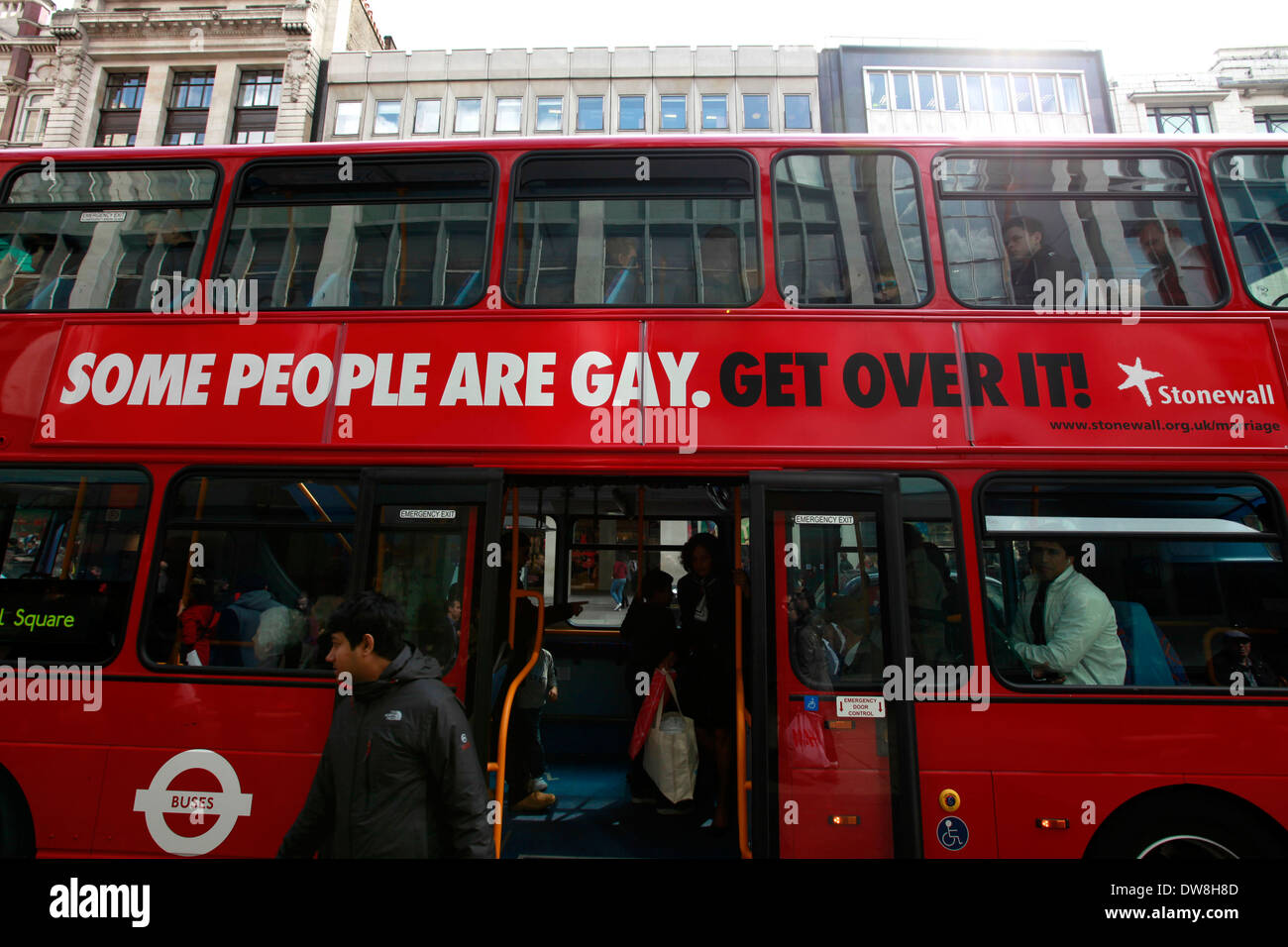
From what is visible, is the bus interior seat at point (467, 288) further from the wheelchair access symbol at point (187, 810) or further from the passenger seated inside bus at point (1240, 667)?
the passenger seated inside bus at point (1240, 667)

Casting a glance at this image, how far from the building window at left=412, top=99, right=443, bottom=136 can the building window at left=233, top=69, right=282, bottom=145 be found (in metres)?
4.90

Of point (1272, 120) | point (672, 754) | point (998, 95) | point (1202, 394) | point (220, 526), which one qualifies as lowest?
point (672, 754)

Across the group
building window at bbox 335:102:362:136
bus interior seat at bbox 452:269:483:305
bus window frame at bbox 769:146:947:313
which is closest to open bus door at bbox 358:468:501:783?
bus interior seat at bbox 452:269:483:305

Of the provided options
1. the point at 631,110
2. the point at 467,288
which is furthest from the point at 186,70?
the point at 467,288

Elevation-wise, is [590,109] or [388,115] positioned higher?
[590,109]

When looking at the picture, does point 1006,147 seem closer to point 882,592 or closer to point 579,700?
point 882,592

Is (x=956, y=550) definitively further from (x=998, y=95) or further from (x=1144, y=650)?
(x=998, y=95)

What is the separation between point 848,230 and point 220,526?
415 centimetres

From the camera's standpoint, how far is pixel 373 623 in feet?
8.73

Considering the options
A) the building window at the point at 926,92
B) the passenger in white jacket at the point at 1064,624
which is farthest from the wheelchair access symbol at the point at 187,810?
the building window at the point at 926,92

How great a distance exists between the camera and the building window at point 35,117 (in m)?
25.8

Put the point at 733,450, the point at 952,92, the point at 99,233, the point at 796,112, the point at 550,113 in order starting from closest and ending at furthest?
the point at 733,450 → the point at 99,233 → the point at 952,92 → the point at 796,112 → the point at 550,113

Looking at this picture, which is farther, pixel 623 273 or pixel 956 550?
pixel 623 273

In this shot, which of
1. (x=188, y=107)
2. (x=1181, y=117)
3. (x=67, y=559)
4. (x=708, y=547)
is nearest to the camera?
(x=67, y=559)
